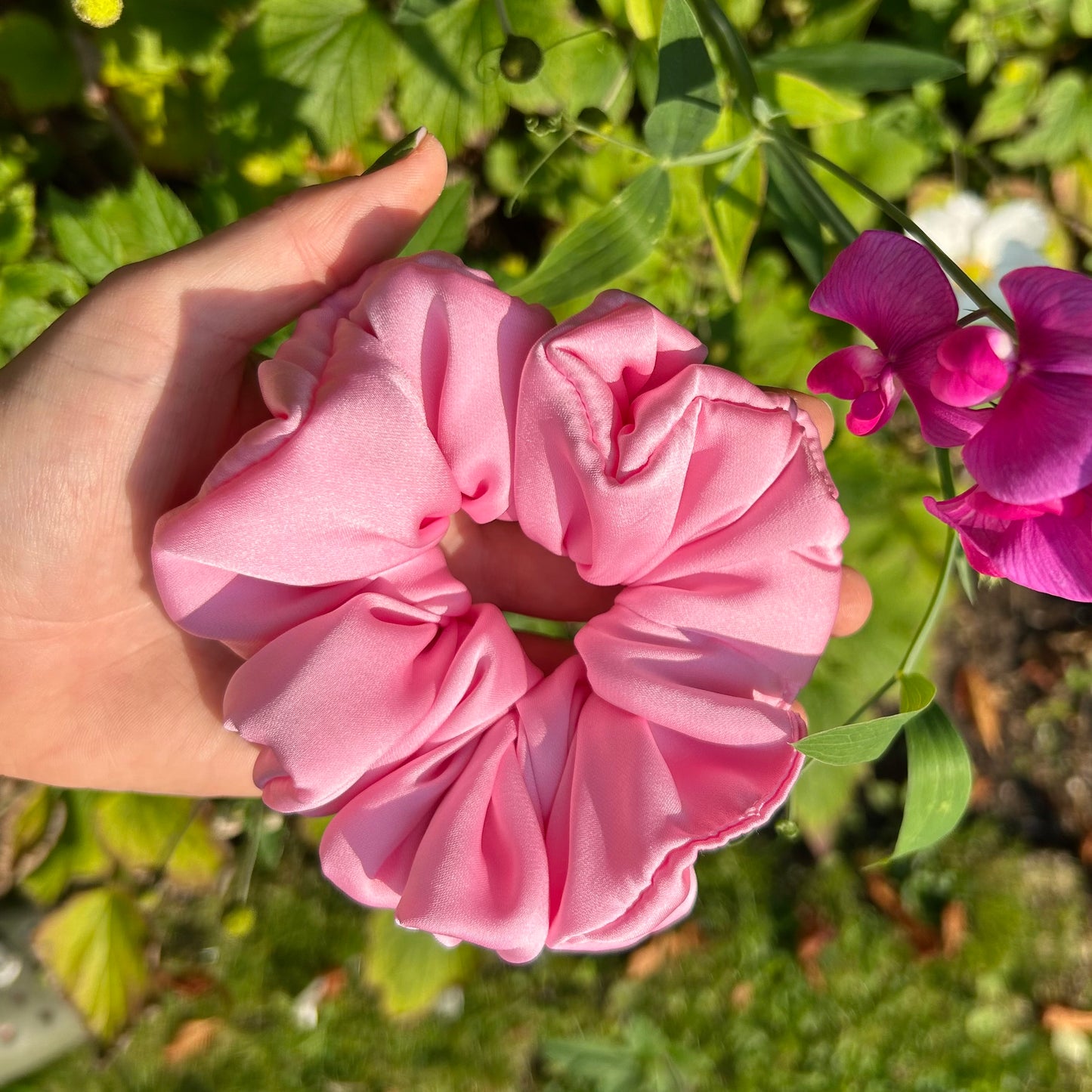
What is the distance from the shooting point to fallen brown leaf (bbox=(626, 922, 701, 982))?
6.16ft

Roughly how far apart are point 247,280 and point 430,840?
0.62 m

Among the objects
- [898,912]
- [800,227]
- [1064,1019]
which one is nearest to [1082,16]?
[800,227]

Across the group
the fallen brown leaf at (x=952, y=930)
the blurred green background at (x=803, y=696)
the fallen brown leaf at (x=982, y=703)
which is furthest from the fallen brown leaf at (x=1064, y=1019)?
the fallen brown leaf at (x=982, y=703)

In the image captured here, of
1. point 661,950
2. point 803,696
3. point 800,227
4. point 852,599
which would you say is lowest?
point 661,950

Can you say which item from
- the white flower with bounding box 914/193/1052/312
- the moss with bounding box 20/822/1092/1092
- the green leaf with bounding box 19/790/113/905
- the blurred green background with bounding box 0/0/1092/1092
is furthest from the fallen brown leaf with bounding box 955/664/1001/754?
the green leaf with bounding box 19/790/113/905

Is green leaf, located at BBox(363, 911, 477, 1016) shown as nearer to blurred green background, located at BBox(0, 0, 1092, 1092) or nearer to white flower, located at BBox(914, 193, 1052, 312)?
blurred green background, located at BBox(0, 0, 1092, 1092)

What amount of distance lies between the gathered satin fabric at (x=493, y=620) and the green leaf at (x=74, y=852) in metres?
0.73

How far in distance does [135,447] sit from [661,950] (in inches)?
57.3

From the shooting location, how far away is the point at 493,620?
998 mm

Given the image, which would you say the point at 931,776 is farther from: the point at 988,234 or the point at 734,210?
the point at 988,234

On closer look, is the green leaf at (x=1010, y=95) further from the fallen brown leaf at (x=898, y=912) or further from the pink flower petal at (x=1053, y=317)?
the fallen brown leaf at (x=898, y=912)

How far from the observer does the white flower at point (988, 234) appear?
1.45 m

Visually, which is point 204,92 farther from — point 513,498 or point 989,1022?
point 989,1022

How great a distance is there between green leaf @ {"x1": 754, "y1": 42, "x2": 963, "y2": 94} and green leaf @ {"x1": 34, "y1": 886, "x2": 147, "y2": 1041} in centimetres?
157
